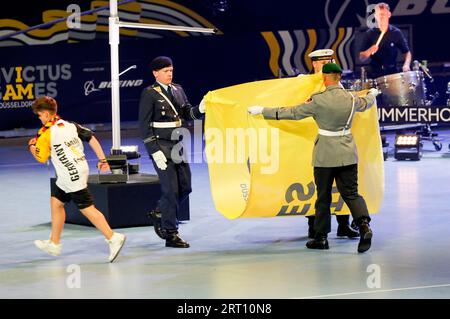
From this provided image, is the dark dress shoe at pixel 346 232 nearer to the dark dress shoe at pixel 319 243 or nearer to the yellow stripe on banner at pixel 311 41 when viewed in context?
the dark dress shoe at pixel 319 243

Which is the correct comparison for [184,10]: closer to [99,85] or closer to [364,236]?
[99,85]

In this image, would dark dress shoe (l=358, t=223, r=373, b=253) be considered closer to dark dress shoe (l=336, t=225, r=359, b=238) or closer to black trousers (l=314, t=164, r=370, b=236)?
black trousers (l=314, t=164, r=370, b=236)

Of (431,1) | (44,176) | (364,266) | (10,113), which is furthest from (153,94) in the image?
(431,1)

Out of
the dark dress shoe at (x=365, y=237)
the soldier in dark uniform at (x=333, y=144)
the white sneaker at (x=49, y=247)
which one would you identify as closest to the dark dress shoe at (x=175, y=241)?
the white sneaker at (x=49, y=247)

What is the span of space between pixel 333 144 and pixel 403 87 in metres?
9.01

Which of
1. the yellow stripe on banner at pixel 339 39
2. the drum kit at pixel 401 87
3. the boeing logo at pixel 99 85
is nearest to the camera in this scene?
the drum kit at pixel 401 87

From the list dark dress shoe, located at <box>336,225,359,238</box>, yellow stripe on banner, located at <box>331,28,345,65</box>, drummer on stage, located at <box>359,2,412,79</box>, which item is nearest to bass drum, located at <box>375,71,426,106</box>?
drummer on stage, located at <box>359,2,412,79</box>

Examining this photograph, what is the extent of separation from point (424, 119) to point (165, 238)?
872cm

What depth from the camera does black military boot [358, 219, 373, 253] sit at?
32.9ft

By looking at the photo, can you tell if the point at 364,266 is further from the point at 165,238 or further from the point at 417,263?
the point at 165,238

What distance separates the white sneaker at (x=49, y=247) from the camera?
10016 mm

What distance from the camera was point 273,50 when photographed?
23297 mm

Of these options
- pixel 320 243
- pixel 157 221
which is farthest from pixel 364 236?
pixel 157 221

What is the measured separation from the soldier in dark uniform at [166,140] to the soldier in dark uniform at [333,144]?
0.95 m
